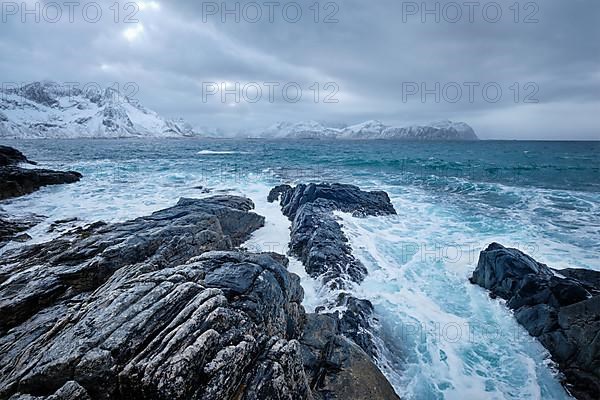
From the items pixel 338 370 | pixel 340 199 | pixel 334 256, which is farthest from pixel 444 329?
pixel 340 199

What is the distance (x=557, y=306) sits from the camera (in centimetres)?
902

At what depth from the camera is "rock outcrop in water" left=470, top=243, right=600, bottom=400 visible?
7.38 meters

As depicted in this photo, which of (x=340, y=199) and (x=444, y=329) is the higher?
(x=340, y=199)

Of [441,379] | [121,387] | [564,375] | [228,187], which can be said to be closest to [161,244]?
[121,387]

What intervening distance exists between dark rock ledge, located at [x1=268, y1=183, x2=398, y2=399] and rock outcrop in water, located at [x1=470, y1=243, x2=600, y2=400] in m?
4.78

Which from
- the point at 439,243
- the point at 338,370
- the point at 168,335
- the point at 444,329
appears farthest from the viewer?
the point at 439,243

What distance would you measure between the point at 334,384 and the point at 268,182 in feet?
87.9

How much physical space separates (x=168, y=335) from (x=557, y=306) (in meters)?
10.8

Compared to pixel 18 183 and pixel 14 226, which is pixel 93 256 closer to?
pixel 14 226

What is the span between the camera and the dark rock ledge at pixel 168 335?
421cm

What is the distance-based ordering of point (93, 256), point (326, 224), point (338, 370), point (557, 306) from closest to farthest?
point (338, 370), point (93, 256), point (557, 306), point (326, 224)

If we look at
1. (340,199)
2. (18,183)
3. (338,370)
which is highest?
(18,183)

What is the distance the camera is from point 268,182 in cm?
3195

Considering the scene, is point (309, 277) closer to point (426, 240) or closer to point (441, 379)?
point (441, 379)
